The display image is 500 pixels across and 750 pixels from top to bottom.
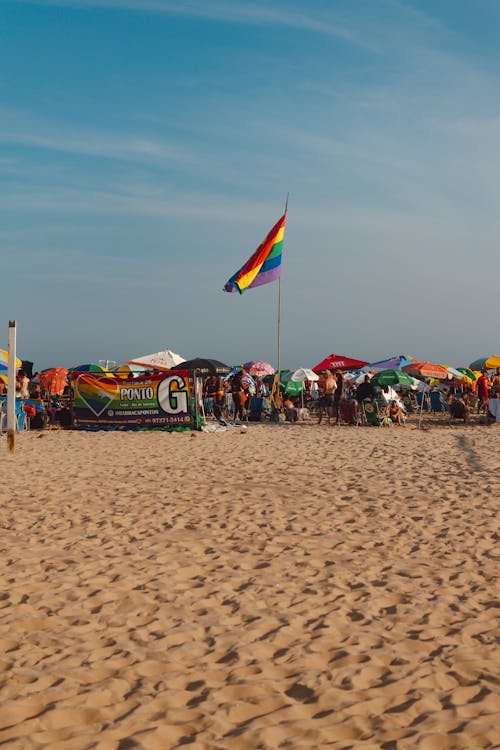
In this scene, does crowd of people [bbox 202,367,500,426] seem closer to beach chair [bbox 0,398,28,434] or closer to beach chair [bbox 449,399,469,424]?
beach chair [bbox 449,399,469,424]

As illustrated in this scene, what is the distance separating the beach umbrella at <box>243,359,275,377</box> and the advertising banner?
1792cm

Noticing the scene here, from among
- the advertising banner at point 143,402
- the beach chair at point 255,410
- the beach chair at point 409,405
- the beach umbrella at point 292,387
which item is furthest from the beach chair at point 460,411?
the advertising banner at point 143,402

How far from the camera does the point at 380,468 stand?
10.9 meters

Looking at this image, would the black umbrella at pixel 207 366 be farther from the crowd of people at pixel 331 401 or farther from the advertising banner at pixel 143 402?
the advertising banner at pixel 143 402

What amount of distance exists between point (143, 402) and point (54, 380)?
10.7m

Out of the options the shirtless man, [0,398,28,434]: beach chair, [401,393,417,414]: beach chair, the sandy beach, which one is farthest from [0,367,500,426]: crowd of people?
the sandy beach

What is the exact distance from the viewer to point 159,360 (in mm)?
25000

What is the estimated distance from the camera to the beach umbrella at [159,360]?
24688 millimetres

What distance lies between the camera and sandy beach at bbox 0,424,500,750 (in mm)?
3334

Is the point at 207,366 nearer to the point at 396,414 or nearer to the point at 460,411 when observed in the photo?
the point at 396,414

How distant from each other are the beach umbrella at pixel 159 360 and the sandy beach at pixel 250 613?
590 inches

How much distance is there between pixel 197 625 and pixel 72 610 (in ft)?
2.81

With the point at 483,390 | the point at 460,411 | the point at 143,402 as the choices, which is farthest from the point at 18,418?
the point at 483,390

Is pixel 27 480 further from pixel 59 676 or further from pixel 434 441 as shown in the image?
pixel 434 441
